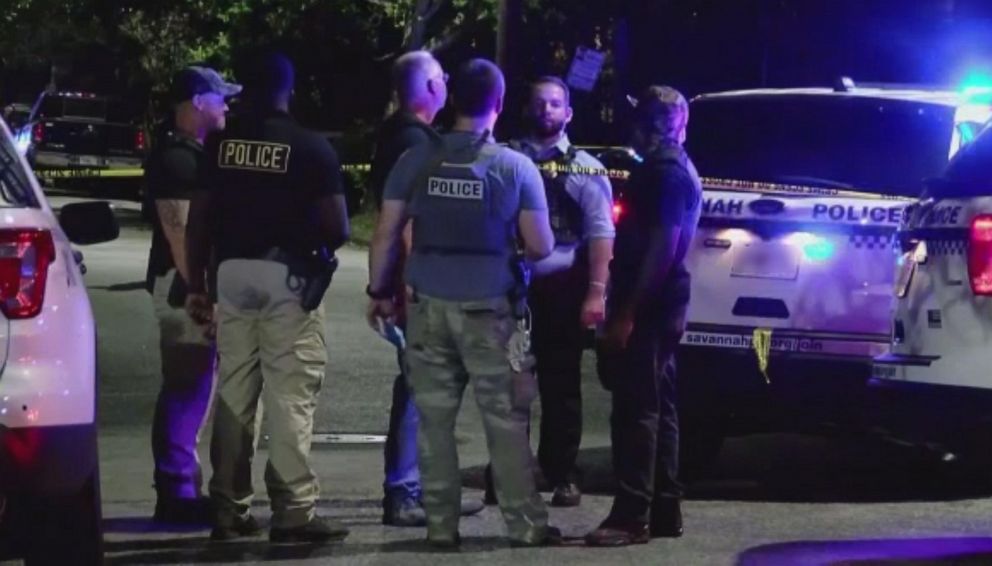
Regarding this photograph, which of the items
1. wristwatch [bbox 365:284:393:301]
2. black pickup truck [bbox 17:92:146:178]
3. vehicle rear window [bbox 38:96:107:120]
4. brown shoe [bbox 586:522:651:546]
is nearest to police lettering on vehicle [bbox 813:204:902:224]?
brown shoe [bbox 586:522:651:546]

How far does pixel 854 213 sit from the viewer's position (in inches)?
332

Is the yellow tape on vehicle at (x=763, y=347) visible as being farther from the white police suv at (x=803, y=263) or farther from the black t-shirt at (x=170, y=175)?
the black t-shirt at (x=170, y=175)

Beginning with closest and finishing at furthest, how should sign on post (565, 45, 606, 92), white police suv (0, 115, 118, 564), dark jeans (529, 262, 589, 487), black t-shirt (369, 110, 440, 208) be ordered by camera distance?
1. white police suv (0, 115, 118, 564)
2. black t-shirt (369, 110, 440, 208)
3. dark jeans (529, 262, 589, 487)
4. sign on post (565, 45, 606, 92)

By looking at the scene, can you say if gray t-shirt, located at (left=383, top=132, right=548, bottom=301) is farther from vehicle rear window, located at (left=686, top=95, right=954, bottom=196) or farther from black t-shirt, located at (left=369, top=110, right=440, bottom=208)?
vehicle rear window, located at (left=686, top=95, right=954, bottom=196)

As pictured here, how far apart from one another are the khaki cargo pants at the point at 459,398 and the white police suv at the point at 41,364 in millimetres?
1503

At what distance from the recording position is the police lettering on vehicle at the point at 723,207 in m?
8.58

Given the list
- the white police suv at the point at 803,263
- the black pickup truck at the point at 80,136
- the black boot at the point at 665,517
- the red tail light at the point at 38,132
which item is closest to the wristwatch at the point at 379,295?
the black boot at the point at 665,517

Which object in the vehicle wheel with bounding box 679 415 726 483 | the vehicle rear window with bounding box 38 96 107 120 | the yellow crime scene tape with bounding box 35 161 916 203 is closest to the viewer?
the yellow crime scene tape with bounding box 35 161 916 203

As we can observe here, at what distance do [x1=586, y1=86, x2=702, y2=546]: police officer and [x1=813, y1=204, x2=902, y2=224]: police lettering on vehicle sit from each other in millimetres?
945

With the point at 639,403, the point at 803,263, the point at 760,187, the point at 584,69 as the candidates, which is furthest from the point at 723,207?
the point at 584,69

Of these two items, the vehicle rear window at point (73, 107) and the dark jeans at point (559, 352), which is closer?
the dark jeans at point (559, 352)

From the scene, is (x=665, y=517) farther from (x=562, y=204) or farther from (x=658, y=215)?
(x=562, y=204)

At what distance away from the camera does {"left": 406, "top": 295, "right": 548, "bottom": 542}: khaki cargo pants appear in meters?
7.14

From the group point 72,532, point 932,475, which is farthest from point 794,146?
point 72,532
